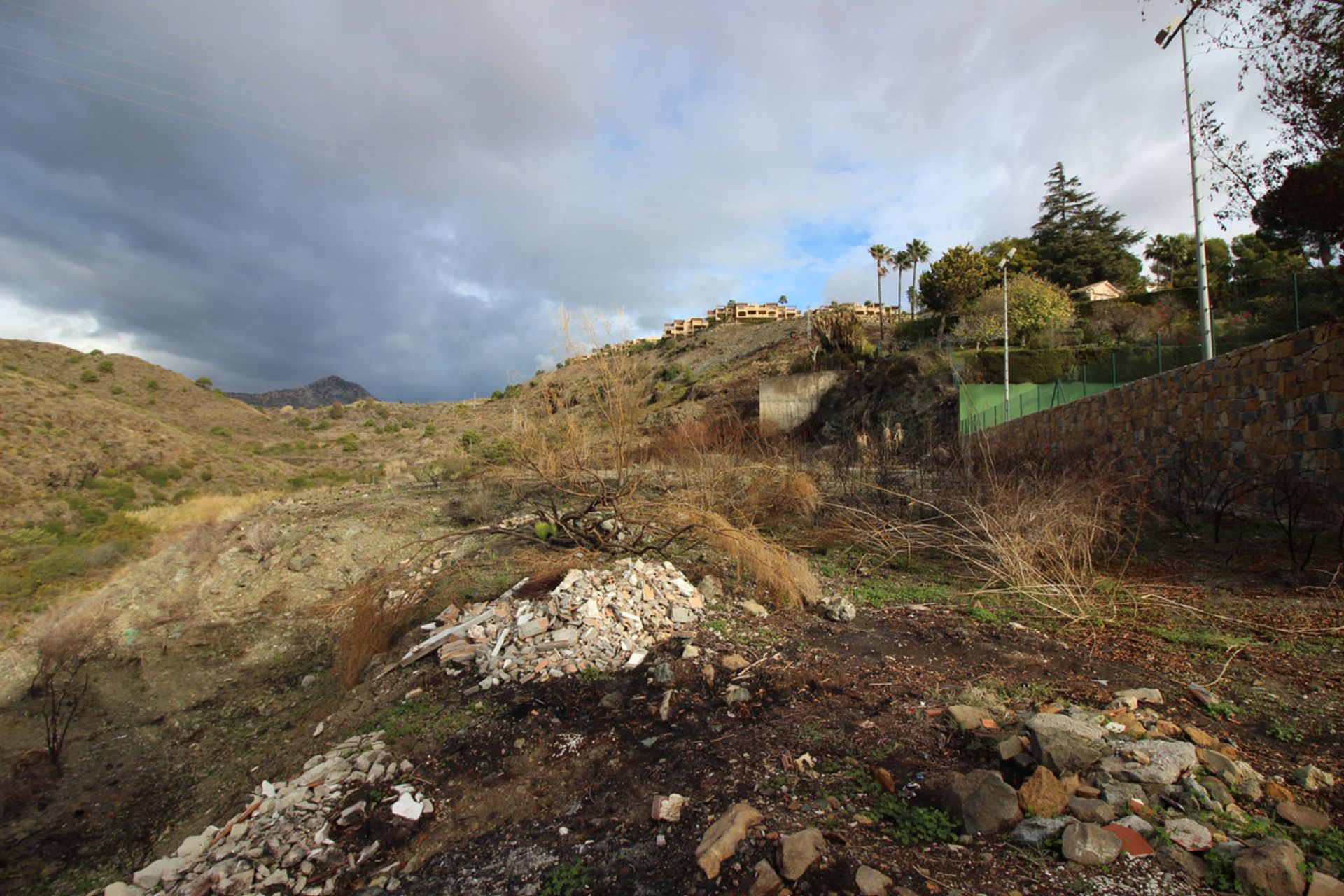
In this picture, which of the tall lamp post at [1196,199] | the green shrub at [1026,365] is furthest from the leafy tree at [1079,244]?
the tall lamp post at [1196,199]

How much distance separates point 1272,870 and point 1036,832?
1.99 ft

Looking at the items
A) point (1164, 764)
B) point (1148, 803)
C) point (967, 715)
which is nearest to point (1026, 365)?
point (967, 715)

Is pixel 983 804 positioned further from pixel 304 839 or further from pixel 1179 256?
pixel 1179 256

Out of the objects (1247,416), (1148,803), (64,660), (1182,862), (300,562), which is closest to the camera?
(1182,862)

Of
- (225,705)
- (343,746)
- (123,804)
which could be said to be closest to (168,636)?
(225,705)

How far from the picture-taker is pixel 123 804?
20.4ft

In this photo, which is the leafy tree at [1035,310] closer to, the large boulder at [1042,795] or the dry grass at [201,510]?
the large boulder at [1042,795]

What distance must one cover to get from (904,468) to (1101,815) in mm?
9956

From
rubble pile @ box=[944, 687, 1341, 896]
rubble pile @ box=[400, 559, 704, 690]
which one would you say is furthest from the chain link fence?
rubble pile @ box=[400, 559, 704, 690]

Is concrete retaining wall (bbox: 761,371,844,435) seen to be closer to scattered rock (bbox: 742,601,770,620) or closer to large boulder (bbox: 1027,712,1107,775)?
scattered rock (bbox: 742,601,770,620)

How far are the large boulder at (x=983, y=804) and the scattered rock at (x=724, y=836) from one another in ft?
2.56

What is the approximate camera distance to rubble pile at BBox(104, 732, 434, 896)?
278cm

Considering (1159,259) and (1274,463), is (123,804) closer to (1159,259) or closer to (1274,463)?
(1274,463)

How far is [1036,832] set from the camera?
206cm
